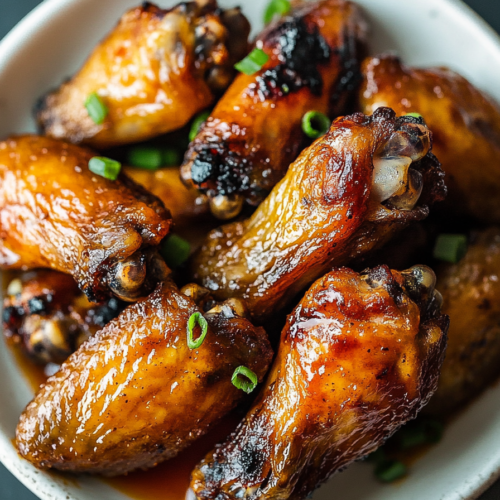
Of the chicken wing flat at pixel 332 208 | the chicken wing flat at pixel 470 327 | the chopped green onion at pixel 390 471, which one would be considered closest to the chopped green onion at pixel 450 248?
the chicken wing flat at pixel 470 327

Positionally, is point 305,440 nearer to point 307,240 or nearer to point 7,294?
point 307,240

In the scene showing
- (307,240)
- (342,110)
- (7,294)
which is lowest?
(7,294)

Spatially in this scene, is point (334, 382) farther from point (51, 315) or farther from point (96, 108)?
point (96, 108)

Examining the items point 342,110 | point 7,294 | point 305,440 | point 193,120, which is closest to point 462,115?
point 342,110

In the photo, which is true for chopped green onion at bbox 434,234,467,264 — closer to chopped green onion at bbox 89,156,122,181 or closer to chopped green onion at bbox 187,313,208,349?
chopped green onion at bbox 187,313,208,349

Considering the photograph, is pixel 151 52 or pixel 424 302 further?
pixel 151 52

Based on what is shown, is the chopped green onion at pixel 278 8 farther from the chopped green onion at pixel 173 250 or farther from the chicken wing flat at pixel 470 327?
the chicken wing flat at pixel 470 327

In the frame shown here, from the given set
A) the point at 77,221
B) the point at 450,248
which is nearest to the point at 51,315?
the point at 77,221
